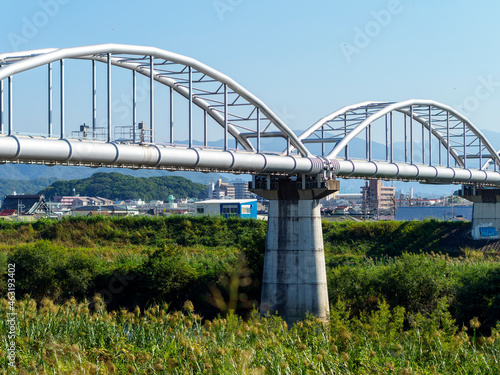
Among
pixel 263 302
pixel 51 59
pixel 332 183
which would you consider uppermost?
pixel 51 59

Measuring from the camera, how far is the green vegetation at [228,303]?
14.8 m

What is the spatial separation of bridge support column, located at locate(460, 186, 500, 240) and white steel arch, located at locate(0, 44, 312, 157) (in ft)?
111

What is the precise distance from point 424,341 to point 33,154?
575 inches

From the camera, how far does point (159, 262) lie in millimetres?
43844

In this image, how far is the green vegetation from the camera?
14.8m

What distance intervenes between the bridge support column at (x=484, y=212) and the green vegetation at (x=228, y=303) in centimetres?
273

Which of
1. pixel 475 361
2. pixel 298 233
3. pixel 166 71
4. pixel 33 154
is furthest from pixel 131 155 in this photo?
pixel 475 361

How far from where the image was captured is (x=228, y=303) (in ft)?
137

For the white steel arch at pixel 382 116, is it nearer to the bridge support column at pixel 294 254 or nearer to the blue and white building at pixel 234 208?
the bridge support column at pixel 294 254

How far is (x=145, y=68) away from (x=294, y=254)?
12.3 metres

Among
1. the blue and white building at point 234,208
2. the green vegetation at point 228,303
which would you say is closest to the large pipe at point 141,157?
the green vegetation at point 228,303

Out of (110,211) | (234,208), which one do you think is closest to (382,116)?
(234,208)

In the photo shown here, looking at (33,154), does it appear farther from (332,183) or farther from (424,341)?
(332,183)

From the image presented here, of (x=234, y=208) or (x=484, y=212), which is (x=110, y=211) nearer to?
(x=234, y=208)
